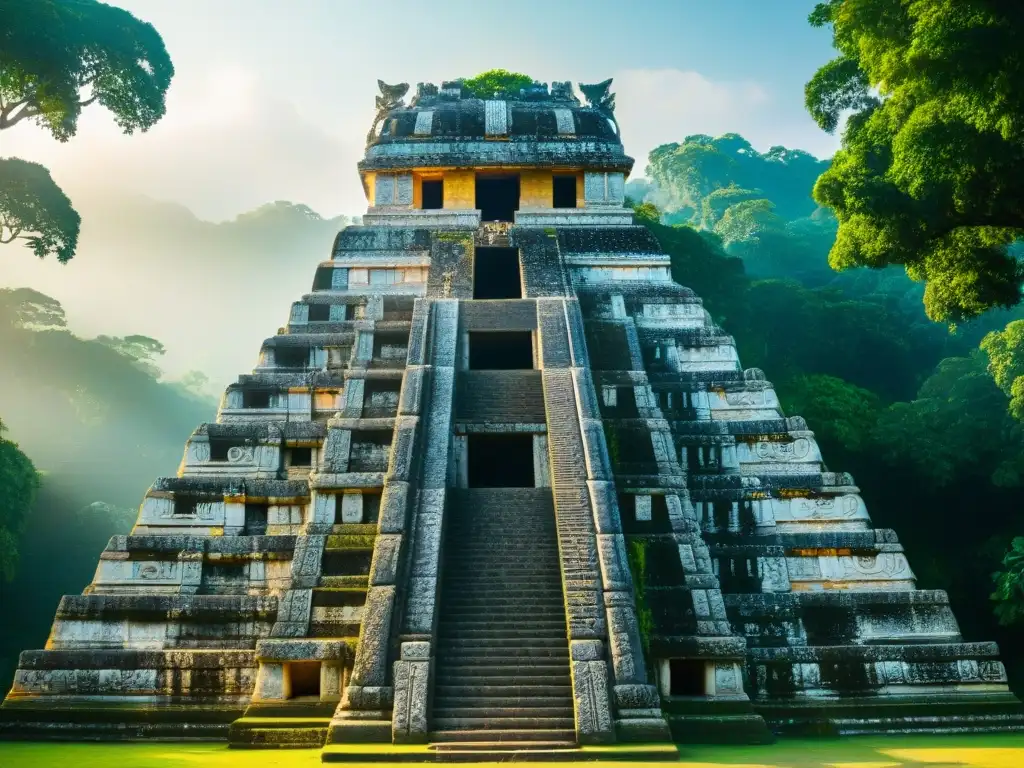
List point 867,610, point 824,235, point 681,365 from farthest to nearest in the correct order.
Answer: point 824,235 → point 681,365 → point 867,610

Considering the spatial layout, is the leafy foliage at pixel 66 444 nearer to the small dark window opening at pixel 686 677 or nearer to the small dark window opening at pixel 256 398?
the small dark window opening at pixel 256 398

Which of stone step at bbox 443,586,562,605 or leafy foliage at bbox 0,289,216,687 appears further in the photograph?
leafy foliage at bbox 0,289,216,687

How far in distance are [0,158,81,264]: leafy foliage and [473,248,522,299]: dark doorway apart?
24.5 ft

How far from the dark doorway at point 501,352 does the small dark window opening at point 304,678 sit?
21.1 feet

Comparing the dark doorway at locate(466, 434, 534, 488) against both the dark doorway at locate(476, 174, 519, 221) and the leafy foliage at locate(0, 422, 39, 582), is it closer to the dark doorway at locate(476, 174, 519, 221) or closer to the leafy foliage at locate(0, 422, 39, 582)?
the dark doorway at locate(476, 174, 519, 221)

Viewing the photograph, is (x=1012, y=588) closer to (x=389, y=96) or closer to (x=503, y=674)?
(x=503, y=674)

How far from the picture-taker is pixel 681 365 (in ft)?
47.4

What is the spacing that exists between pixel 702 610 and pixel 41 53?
14494mm

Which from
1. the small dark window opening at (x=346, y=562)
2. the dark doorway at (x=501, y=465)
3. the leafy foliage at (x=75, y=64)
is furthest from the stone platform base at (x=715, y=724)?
the leafy foliage at (x=75, y=64)

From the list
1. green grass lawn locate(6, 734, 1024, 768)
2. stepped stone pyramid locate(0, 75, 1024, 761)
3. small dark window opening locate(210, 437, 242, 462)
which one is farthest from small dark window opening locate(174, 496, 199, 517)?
green grass lawn locate(6, 734, 1024, 768)

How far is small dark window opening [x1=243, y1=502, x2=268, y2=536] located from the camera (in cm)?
1175

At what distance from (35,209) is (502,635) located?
13.5 meters

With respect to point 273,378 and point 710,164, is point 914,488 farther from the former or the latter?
point 710,164

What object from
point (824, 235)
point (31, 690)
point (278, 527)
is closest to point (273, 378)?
point (278, 527)
